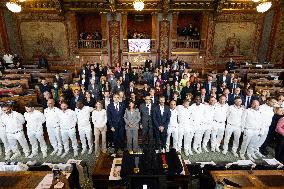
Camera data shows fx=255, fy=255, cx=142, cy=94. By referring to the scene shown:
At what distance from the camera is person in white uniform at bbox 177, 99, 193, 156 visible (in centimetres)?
690

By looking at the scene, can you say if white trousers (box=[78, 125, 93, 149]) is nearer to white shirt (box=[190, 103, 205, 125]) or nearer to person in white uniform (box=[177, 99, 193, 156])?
person in white uniform (box=[177, 99, 193, 156])

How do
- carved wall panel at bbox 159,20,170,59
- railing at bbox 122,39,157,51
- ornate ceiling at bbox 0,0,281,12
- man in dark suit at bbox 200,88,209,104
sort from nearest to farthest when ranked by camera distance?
1. man in dark suit at bbox 200,88,209,104
2. ornate ceiling at bbox 0,0,281,12
3. carved wall panel at bbox 159,20,170,59
4. railing at bbox 122,39,157,51

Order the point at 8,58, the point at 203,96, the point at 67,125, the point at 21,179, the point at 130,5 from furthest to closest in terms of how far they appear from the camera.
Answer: the point at 8,58 → the point at 130,5 → the point at 203,96 → the point at 67,125 → the point at 21,179

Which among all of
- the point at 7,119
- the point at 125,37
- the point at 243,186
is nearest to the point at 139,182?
the point at 243,186

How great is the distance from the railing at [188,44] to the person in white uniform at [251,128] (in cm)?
884

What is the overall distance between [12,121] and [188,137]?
480cm

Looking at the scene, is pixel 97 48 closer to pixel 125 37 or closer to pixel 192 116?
pixel 125 37

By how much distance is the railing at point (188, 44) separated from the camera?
49.7ft

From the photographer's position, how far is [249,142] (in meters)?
7.35

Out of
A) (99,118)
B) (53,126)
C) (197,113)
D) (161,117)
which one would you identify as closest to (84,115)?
(99,118)

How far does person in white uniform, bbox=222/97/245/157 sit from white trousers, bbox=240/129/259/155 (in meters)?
0.18

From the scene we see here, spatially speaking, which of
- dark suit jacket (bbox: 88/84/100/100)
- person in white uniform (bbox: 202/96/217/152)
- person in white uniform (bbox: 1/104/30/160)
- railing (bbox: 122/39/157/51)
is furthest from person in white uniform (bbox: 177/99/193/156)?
railing (bbox: 122/39/157/51)

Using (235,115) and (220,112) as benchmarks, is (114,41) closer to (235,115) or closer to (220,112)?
(220,112)

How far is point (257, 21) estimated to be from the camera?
589 inches
